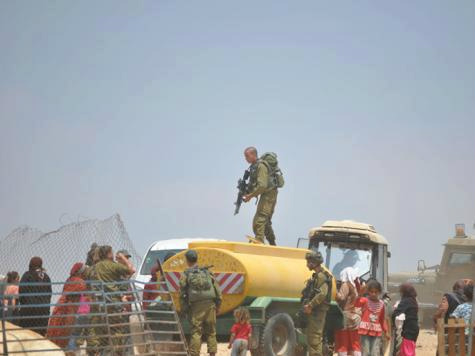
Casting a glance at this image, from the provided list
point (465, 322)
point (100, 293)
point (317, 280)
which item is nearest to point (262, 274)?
point (317, 280)

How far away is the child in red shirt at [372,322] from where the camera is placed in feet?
51.4

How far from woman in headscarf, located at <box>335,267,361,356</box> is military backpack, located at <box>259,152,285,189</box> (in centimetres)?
205

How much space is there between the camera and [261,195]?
1777 centimetres

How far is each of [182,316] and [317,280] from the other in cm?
211

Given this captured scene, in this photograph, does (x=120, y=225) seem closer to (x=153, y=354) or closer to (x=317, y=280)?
(x=317, y=280)

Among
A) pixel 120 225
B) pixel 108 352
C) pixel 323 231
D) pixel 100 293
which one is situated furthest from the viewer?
pixel 323 231

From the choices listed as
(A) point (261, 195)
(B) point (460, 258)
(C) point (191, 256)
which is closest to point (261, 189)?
(A) point (261, 195)

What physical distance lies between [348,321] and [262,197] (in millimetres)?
2732

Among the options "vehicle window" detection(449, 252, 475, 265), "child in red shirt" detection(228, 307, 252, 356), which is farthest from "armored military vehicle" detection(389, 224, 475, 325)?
"child in red shirt" detection(228, 307, 252, 356)

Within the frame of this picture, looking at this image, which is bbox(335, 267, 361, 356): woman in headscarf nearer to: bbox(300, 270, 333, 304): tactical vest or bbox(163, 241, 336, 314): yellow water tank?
bbox(163, 241, 336, 314): yellow water tank

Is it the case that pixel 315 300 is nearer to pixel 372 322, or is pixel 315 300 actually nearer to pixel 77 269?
pixel 372 322

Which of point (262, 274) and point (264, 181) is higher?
point (264, 181)

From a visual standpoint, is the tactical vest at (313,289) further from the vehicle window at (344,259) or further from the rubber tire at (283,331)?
the vehicle window at (344,259)

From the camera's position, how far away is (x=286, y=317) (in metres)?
15.9
